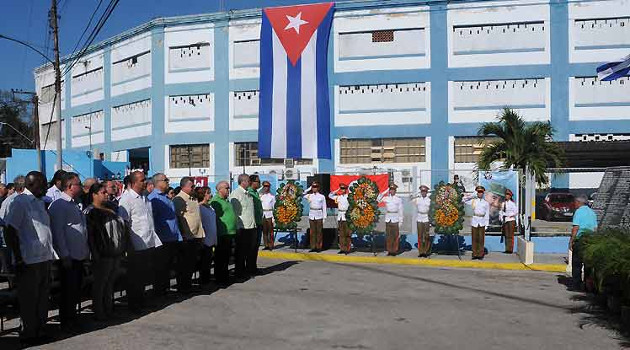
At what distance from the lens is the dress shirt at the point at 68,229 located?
7.68 meters

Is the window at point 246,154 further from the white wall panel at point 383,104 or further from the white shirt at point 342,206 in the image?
the white shirt at point 342,206

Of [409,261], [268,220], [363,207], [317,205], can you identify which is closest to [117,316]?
[409,261]

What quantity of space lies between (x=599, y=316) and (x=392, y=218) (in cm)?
784

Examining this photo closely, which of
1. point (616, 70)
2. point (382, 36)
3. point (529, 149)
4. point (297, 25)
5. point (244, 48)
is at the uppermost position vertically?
point (382, 36)

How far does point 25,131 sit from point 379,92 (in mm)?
54647

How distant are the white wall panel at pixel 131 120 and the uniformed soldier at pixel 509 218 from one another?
2579cm

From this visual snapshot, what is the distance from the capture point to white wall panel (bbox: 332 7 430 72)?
3344cm

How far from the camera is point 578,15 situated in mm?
31906

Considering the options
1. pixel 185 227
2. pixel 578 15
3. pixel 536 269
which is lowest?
pixel 536 269

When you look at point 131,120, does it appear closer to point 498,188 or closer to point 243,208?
point 498,188

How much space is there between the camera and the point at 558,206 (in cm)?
2739

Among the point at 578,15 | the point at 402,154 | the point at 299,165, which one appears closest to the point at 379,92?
the point at 402,154

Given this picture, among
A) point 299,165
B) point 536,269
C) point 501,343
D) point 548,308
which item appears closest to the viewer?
point 501,343

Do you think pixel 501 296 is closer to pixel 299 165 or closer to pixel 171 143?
pixel 299 165
